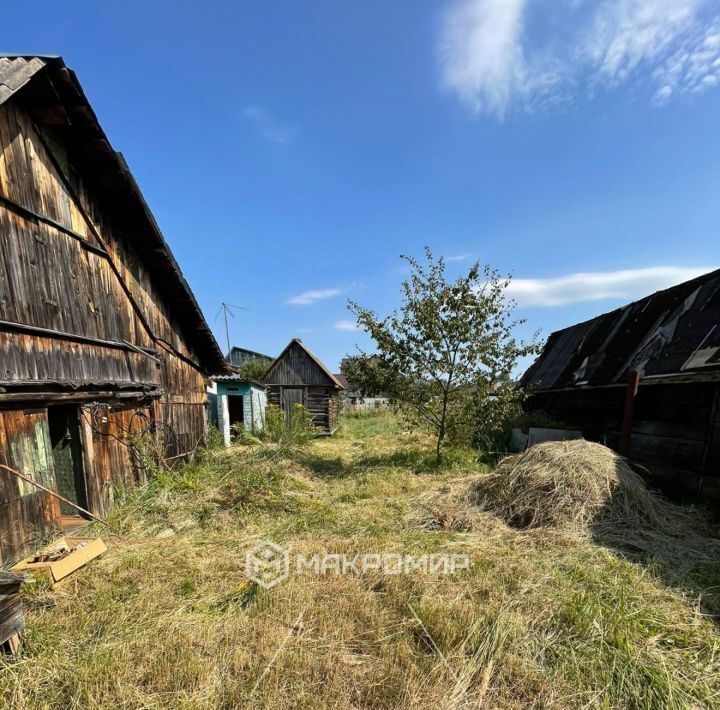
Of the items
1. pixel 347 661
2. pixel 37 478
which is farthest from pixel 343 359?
pixel 347 661

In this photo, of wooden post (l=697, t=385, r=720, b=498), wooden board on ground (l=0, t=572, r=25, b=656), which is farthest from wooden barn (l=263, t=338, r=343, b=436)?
wooden board on ground (l=0, t=572, r=25, b=656)

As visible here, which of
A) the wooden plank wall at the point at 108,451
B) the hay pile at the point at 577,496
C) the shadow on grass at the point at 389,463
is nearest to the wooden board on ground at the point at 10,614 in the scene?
the wooden plank wall at the point at 108,451

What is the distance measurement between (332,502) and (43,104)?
7885 millimetres

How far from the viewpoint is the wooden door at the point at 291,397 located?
67.9ft

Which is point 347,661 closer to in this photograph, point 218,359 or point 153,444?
point 153,444

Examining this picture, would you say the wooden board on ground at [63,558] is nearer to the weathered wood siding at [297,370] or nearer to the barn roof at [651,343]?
the barn roof at [651,343]

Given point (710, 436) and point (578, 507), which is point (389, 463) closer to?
point (578, 507)

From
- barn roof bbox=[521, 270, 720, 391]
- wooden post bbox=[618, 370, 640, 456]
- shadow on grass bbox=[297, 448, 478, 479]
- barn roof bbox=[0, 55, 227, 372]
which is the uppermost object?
barn roof bbox=[0, 55, 227, 372]

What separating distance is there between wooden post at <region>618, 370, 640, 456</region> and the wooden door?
14724 mm

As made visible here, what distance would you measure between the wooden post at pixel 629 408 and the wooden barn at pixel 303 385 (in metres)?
13.6

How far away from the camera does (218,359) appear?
11.6 m

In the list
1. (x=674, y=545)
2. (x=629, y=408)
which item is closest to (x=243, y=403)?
(x=629, y=408)

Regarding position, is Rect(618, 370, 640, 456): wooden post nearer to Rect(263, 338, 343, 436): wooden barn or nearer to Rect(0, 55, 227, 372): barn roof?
Rect(0, 55, 227, 372): barn roof

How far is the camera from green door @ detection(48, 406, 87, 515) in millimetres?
6512
